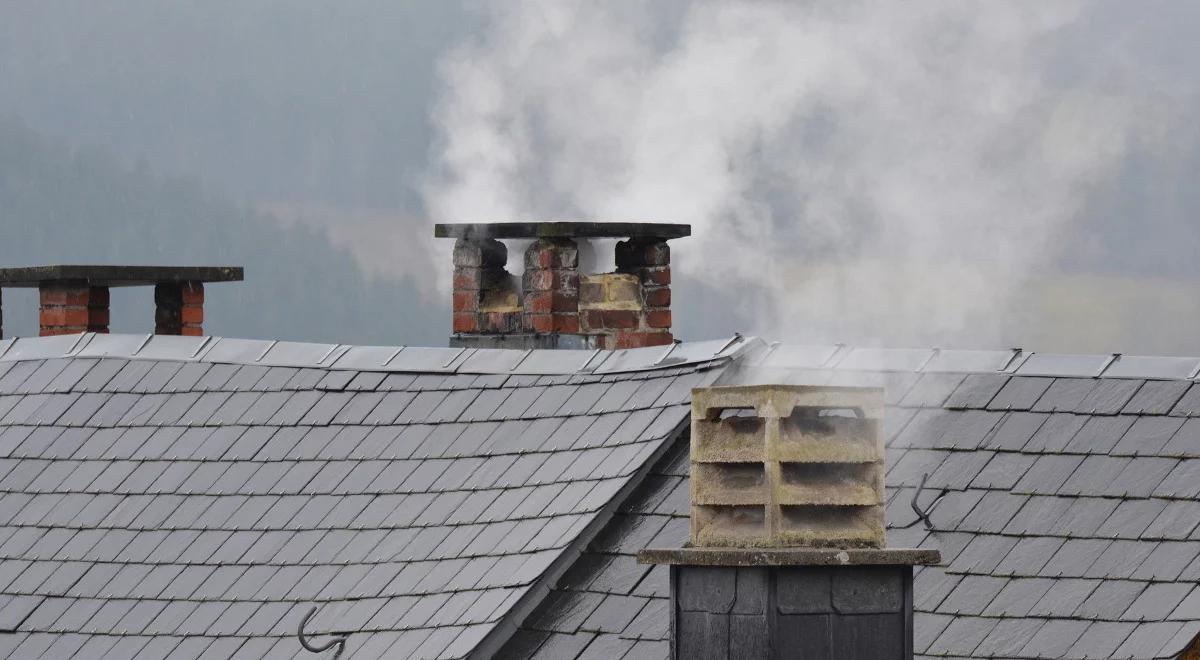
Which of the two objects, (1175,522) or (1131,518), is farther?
(1131,518)

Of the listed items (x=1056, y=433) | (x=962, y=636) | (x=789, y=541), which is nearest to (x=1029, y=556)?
(x=962, y=636)

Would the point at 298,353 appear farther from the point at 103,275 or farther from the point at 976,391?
Answer: the point at 976,391

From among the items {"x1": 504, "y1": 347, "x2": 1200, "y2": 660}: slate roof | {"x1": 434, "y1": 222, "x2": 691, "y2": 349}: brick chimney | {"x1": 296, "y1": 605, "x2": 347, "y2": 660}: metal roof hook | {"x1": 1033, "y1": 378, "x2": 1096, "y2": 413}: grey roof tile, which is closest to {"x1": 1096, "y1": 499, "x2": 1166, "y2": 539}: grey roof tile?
{"x1": 504, "y1": 347, "x2": 1200, "y2": 660}: slate roof

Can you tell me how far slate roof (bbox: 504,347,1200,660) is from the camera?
10523 mm

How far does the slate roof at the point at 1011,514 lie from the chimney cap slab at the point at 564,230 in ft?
11.9

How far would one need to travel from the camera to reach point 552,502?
12.3 meters

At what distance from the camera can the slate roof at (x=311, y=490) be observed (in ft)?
39.8

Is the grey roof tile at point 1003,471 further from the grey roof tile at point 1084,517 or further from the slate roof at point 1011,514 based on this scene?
the grey roof tile at point 1084,517

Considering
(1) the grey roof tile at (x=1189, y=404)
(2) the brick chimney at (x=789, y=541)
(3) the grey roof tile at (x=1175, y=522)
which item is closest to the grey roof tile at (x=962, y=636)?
(3) the grey roof tile at (x=1175, y=522)

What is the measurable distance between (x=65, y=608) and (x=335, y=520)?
1.66m

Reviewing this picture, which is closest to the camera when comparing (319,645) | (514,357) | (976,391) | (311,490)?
(319,645)

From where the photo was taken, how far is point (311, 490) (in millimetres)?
13414

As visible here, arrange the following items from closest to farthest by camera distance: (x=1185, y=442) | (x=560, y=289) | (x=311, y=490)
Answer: (x=1185, y=442)
(x=311, y=490)
(x=560, y=289)

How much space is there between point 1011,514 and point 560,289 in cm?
538
